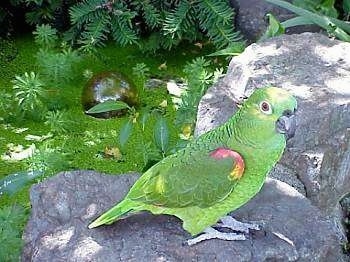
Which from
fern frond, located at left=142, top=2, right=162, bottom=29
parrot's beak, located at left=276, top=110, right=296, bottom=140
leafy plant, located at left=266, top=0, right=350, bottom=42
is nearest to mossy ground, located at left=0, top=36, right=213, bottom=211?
fern frond, located at left=142, top=2, right=162, bottom=29

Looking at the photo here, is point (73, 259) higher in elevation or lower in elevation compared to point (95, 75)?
higher

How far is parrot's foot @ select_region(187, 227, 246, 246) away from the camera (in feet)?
5.92

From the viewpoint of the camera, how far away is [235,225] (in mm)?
1880

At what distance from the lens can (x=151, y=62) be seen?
3.51 m

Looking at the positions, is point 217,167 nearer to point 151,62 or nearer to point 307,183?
point 307,183

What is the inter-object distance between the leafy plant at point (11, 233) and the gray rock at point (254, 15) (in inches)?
64.9

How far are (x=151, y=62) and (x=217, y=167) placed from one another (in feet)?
6.15

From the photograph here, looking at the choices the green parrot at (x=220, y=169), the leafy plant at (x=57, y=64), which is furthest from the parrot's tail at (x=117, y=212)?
the leafy plant at (x=57, y=64)

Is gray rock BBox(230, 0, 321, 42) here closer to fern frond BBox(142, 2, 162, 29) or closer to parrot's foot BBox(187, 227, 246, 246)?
fern frond BBox(142, 2, 162, 29)

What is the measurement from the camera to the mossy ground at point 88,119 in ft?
9.30

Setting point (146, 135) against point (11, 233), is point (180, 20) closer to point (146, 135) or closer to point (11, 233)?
point (146, 135)

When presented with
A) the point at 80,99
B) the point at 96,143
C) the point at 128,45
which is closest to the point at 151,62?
the point at 128,45

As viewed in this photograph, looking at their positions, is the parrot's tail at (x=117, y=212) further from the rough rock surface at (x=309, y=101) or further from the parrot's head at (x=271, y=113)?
the rough rock surface at (x=309, y=101)

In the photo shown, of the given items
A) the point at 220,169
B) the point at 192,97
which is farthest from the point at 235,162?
the point at 192,97
